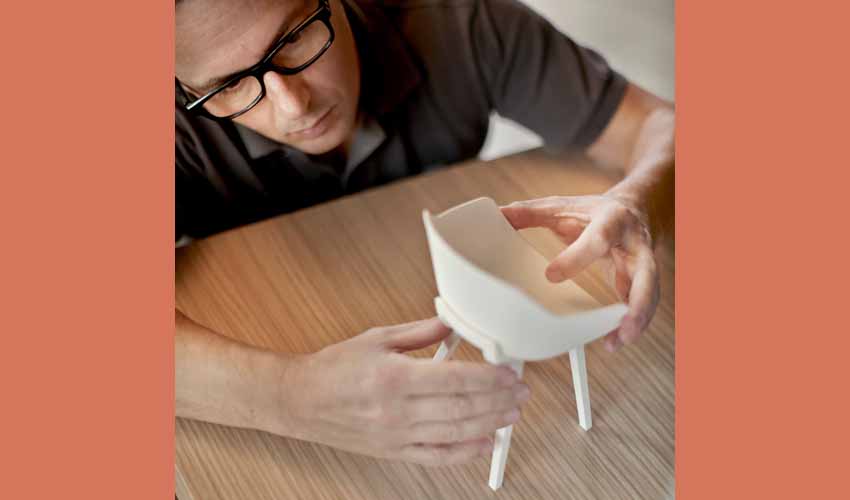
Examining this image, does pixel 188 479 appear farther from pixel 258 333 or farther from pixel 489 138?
pixel 489 138

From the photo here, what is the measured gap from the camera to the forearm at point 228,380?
98 centimetres

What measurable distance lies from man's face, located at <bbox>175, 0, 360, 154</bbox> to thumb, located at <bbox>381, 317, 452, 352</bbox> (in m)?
0.23

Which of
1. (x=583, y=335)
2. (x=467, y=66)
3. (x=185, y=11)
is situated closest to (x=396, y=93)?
(x=467, y=66)

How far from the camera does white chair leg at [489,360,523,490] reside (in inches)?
37.7

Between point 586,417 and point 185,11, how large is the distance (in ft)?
1.87

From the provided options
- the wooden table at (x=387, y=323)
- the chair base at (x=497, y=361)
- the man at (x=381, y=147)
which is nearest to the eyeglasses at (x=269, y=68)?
the man at (x=381, y=147)

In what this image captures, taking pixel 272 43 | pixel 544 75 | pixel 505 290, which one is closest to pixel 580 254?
pixel 505 290

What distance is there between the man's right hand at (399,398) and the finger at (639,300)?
0.13 m

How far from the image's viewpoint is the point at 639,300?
996 mm

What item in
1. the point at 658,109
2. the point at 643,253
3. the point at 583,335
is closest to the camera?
the point at 583,335

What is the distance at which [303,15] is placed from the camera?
96cm

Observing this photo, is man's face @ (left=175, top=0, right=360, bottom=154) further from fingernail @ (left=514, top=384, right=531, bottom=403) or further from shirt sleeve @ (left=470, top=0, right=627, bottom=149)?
fingernail @ (left=514, top=384, right=531, bottom=403)

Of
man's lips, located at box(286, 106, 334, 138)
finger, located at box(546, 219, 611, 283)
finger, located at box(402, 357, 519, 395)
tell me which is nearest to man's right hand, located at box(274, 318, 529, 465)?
finger, located at box(402, 357, 519, 395)

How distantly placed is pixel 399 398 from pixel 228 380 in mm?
184
